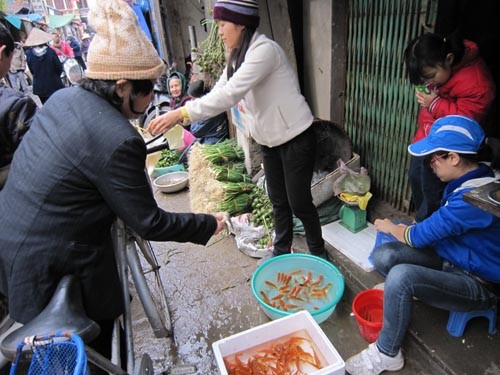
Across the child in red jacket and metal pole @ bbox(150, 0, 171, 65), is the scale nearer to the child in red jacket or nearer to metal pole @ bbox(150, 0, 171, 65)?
the child in red jacket

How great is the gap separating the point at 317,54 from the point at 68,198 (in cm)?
351

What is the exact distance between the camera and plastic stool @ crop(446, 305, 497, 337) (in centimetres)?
234

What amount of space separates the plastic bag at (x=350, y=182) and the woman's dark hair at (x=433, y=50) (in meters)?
1.32

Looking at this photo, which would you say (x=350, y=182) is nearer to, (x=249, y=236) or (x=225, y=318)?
(x=249, y=236)

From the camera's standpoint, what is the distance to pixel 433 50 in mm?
2465

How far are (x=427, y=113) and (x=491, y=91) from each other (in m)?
0.45

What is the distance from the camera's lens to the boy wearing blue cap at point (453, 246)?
204 centimetres

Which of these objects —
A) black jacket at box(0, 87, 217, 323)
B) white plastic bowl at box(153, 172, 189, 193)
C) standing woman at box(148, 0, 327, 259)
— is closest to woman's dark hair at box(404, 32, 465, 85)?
standing woman at box(148, 0, 327, 259)

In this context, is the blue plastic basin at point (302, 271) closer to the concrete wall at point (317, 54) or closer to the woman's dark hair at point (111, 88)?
the woman's dark hair at point (111, 88)

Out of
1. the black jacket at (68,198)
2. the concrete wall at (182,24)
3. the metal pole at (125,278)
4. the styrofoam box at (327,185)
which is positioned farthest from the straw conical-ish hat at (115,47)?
the concrete wall at (182,24)

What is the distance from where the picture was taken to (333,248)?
356 cm

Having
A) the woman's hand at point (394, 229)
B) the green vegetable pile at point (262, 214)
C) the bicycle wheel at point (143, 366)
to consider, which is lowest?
the green vegetable pile at point (262, 214)

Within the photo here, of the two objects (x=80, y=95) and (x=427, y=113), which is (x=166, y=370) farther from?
(x=427, y=113)

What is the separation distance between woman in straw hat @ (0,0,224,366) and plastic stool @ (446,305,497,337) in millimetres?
2077
